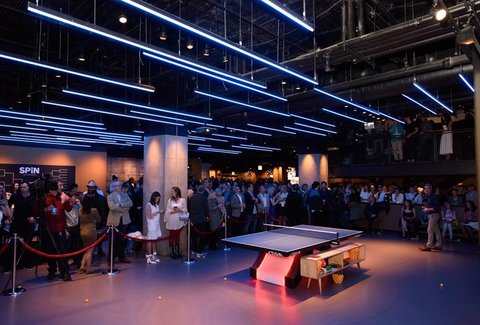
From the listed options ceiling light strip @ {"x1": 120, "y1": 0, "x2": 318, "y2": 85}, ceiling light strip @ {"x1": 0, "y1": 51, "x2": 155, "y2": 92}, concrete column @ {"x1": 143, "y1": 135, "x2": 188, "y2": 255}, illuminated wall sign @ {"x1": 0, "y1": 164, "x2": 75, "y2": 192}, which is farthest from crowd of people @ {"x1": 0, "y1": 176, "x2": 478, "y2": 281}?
illuminated wall sign @ {"x1": 0, "y1": 164, "x2": 75, "y2": 192}

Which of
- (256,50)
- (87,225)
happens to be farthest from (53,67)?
(256,50)

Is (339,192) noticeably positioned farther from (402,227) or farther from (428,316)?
(428,316)

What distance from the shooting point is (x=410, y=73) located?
7.03m

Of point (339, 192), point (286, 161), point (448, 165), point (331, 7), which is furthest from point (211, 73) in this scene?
point (286, 161)

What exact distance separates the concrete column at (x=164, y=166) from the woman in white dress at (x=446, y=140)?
1111 cm

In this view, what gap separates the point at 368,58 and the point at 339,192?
6.58 meters

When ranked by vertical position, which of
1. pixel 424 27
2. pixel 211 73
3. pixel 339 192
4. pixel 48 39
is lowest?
pixel 339 192

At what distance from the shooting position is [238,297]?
5219 millimetres

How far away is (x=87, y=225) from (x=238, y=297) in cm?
329

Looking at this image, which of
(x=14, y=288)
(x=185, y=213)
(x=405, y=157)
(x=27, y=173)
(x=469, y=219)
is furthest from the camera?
(x=27, y=173)

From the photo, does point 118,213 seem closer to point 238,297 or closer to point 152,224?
point 152,224

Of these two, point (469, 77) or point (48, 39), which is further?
point (48, 39)

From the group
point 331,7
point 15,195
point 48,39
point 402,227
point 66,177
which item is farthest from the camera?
point 66,177

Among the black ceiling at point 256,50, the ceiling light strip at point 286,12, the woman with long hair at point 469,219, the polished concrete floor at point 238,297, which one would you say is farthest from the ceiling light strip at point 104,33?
the woman with long hair at point 469,219
